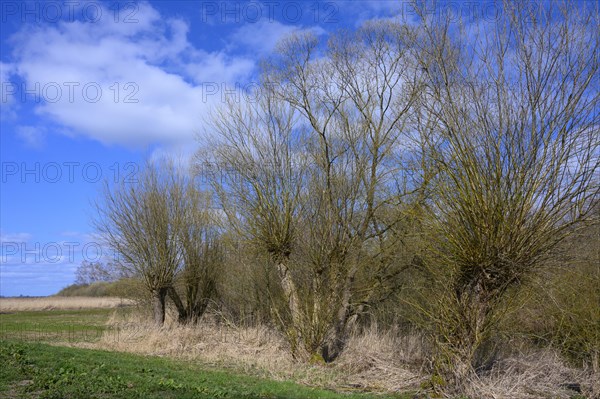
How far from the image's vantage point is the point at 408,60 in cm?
1698

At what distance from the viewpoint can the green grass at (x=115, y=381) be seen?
916 cm

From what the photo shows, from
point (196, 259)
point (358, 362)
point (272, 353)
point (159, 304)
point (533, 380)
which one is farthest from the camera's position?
point (196, 259)

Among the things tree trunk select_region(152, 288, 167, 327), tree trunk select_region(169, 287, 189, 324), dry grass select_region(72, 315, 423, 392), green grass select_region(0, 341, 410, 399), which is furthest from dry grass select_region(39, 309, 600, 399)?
tree trunk select_region(169, 287, 189, 324)

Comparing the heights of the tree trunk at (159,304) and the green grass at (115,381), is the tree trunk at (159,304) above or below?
above

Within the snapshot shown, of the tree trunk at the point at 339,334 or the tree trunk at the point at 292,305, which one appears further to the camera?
the tree trunk at the point at 339,334

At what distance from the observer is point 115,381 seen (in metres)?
9.99

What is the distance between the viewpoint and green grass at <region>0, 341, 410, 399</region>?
9.16 m

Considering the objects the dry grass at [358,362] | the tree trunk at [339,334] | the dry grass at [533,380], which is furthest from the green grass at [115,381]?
the tree trunk at [339,334]

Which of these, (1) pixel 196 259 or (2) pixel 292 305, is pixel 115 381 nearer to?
(2) pixel 292 305

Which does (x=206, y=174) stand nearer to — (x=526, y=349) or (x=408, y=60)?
(x=408, y=60)

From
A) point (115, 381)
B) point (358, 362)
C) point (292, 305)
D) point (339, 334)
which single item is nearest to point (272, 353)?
point (292, 305)

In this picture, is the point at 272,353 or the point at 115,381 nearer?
the point at 115,381

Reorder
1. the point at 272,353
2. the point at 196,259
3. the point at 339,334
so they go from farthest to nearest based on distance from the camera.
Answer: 1. the point at 196,259
2. the point at 339,334
3. the point at 272,353

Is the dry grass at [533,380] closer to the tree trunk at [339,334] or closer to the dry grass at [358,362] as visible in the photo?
the dry grass at [358,362]
